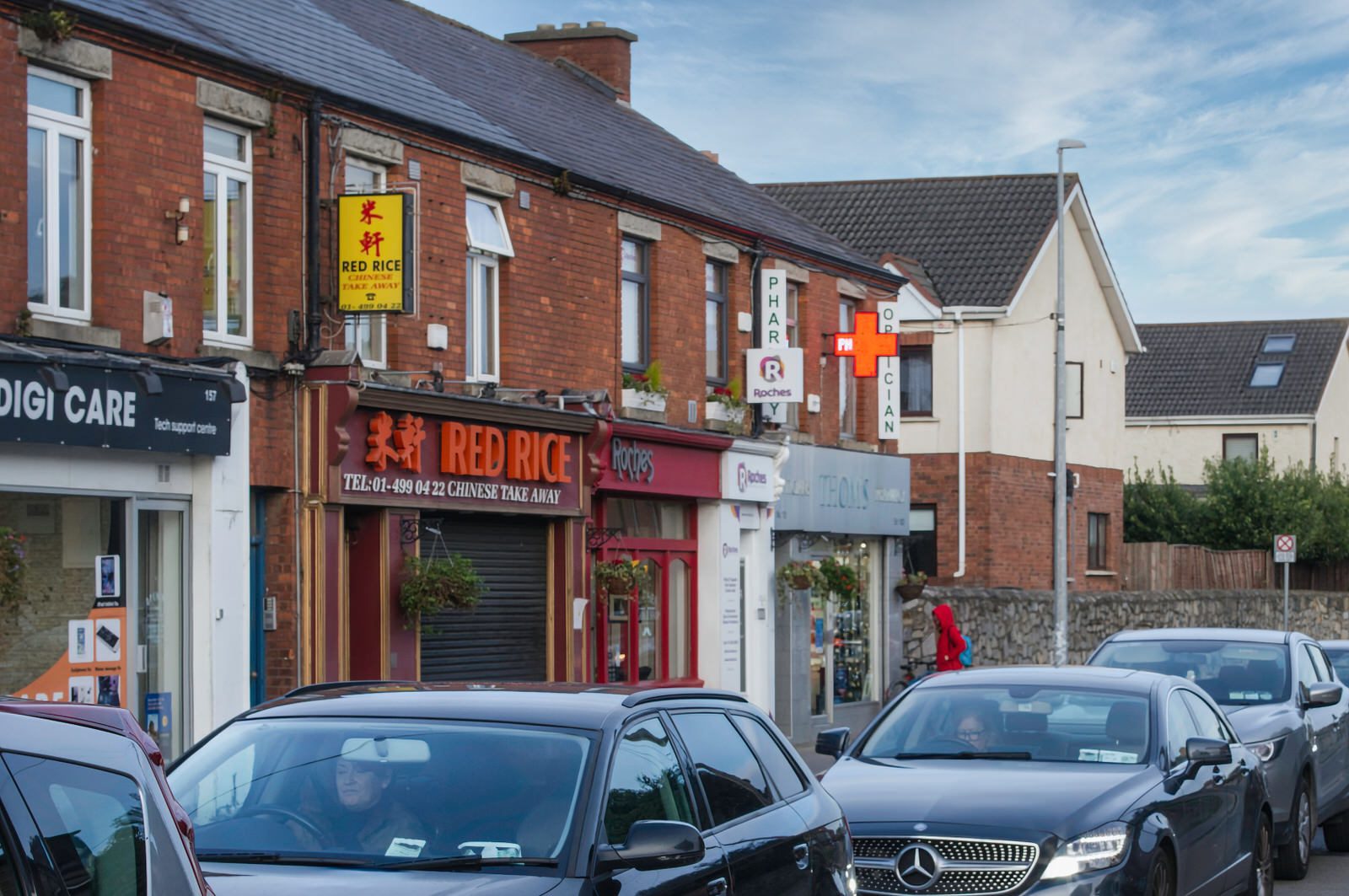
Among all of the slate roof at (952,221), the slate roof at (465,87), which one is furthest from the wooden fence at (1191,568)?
the slate roof at (465,87)

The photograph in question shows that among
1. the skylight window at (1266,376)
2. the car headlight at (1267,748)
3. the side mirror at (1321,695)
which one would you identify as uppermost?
the skylight window at (1266,376)

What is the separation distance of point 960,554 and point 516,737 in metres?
31.3

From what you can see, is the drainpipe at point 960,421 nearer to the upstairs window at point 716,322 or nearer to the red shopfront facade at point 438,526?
the upstairs window at point 716,322

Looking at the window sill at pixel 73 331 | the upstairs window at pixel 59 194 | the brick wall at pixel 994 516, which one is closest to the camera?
the window sill at pixel 73 331

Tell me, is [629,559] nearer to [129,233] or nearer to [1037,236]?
[129,233]

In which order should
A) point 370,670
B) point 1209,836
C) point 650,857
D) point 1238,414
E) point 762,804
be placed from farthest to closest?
1. point 1238,414
2. point 370,670
3. point 1209,836
4. point 762,804
5. point 650,857

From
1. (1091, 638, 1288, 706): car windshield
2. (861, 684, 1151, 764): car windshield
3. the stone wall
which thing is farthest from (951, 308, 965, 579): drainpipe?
(861, 684, 1151, 764): car windshield

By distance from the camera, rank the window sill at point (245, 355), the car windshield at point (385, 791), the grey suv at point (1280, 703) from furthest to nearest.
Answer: the window sill at point (245, 355), the grey suv at point (1280, 703), the car windshield at point (385, 791)

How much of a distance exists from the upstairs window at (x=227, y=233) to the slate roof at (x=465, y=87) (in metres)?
0.72

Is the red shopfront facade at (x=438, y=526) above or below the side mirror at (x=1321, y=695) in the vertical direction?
above

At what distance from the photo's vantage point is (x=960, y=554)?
121 ft

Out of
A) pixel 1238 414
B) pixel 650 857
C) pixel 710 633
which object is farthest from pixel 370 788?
pixel 1238 414

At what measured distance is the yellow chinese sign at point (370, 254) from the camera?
53.3 ft

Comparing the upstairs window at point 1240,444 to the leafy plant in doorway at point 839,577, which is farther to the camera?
the upstairs window at point 1240,444
